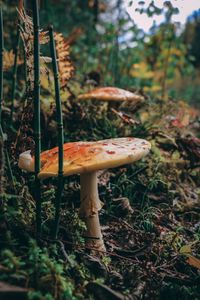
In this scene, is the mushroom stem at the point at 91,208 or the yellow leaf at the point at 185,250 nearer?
the mushroom stem at the point at 91,208

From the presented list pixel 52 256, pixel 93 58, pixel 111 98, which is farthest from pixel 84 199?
pixel 93 58

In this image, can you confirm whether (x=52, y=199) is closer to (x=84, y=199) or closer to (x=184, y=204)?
(x=84, y=199)

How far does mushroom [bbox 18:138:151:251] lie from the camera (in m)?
1.62

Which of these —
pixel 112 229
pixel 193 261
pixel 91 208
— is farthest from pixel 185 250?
pixel 91 208

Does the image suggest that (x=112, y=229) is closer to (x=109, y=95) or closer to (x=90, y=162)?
(x=90, y=162)

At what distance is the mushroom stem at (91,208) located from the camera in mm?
1957

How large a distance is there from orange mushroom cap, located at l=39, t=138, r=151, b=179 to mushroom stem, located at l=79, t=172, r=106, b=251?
0.20 m

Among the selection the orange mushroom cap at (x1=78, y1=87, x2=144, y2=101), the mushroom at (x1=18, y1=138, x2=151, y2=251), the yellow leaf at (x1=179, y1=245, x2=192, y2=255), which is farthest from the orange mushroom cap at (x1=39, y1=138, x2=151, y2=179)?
the orange mushroom cap at (x1=78, y1=87, x2=144, y2=101)

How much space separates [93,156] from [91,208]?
0.44 metres

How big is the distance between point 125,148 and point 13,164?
2.76 feet

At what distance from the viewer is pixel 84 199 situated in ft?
6.49

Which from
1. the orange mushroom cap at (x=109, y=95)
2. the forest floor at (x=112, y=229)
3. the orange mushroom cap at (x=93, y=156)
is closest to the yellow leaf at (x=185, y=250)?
the forest floor at (x=112, y=229)

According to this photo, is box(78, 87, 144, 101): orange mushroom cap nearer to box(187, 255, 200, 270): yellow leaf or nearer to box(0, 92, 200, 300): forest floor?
box(0, 92, 200, 300): forest floor

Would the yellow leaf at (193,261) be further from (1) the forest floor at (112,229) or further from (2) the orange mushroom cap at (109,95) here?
(2) the orange mushroom cap at (109,95)
